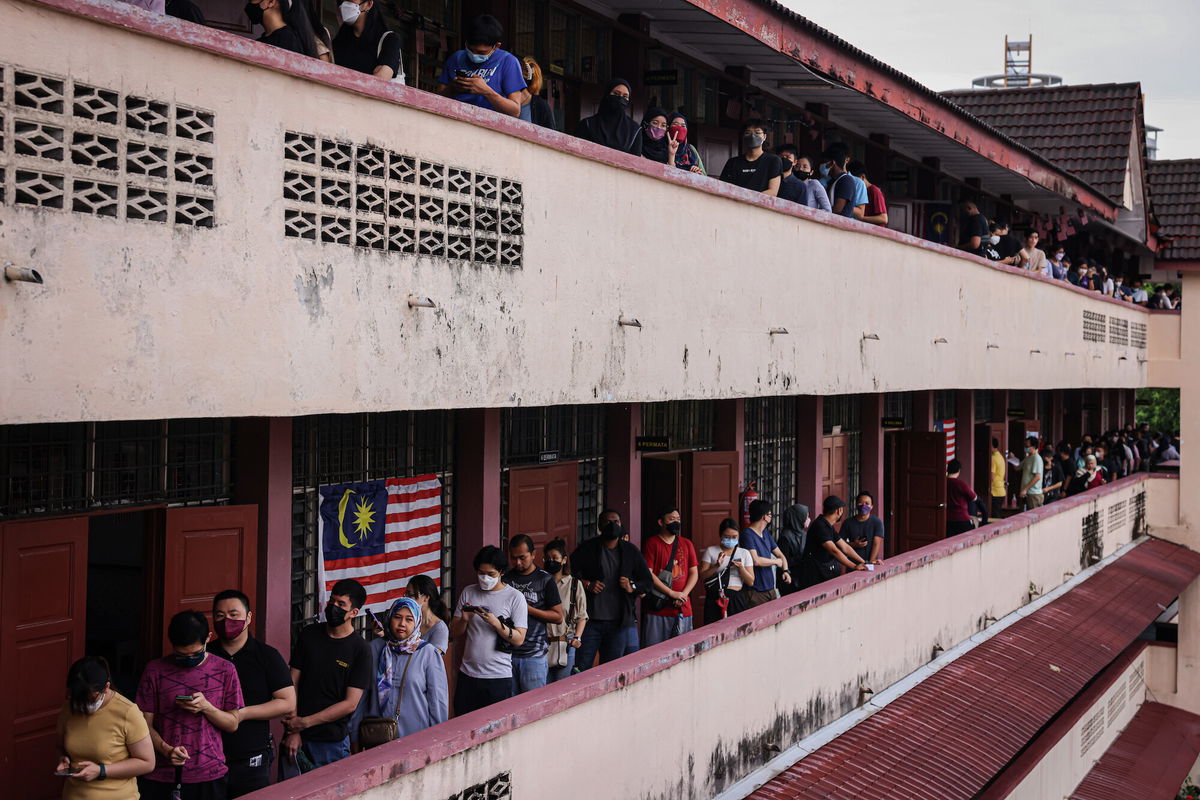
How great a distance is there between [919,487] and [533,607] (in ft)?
35.7

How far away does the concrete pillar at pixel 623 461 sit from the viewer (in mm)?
11953

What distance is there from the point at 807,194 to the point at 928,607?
4408 millimetres

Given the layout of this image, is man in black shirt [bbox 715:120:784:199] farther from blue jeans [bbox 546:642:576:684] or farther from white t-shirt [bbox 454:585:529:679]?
white t-shirt [bbox 454:585:529:679]

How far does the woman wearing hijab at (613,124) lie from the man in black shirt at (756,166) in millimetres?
2094

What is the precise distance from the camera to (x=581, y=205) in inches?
332

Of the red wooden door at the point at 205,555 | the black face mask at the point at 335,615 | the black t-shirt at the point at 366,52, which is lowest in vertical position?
the black face mask at the point at 335,615

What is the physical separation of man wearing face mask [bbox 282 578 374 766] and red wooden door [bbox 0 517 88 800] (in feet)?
3.89

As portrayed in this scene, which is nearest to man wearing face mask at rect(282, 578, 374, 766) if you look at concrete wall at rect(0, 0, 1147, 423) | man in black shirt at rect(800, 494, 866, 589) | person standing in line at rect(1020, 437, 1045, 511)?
concrete wall at rect(0, 0, 1147, 423)

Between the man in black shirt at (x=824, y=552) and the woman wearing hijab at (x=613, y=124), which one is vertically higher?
the woman wearing hijab at (x=613, y=124)

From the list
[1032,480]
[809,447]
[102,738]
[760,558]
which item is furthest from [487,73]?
[1032,480]

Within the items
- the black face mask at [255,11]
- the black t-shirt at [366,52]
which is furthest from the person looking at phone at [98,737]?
the black t-shirt at [366,52]

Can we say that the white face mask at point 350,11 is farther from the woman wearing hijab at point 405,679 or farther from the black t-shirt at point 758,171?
the black t-shirt at point 758,171

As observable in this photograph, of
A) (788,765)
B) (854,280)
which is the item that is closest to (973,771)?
(788,765)

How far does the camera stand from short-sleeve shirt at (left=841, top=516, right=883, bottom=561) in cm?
1251
